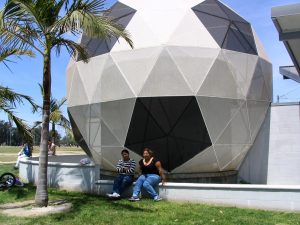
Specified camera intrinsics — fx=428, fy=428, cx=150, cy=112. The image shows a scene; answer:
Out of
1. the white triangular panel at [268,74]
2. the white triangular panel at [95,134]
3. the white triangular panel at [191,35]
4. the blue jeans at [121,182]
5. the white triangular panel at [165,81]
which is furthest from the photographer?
the white triangular panel at [268,74]

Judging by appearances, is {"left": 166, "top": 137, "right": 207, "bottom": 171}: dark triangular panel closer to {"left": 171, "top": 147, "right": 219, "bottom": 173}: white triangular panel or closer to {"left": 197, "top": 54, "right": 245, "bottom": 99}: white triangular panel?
{"left": 171, "top": 147, "right": 219, "bottom": 173}: white triangular panel

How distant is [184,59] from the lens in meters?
11.1

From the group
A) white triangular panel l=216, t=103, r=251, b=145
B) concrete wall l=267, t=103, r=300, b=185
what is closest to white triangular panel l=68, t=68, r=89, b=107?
white triangular panel l=216, t=103, r=251, b=145

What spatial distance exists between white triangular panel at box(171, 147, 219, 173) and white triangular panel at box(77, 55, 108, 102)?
324 centimetres

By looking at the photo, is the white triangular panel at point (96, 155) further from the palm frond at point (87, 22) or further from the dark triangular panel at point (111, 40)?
the palm frond at point (87, 22)

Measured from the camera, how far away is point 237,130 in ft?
38.7

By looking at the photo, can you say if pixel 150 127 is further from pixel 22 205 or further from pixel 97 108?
pixel 22 205

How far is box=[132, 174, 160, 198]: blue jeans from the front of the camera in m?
10.0

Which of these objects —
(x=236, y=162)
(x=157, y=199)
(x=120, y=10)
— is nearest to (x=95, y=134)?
(x=157, y=199)

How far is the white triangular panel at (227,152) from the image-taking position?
456 inches

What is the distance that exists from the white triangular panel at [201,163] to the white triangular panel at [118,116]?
1.76 meters

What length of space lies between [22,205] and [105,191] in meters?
2.24

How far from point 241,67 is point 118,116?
3.65 metres

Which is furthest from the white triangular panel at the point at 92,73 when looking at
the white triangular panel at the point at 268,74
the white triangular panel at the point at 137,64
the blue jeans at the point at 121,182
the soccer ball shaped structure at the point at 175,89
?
the white triangular panel at the point at 268,74
